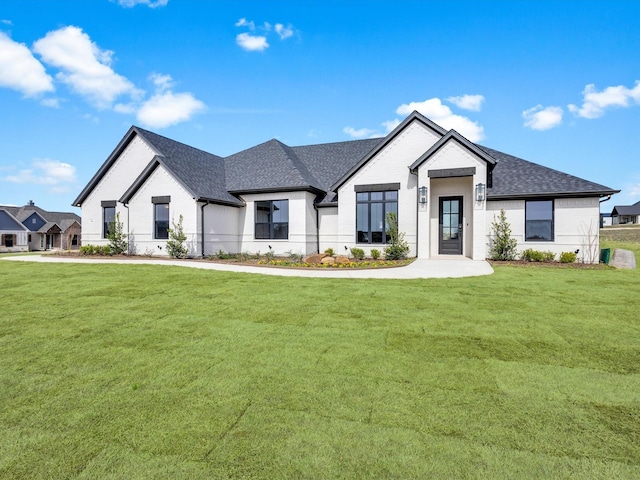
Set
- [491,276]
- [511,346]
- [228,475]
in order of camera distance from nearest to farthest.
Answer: [228,475] < [511,346] < [491,276]

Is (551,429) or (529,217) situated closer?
(551,429)

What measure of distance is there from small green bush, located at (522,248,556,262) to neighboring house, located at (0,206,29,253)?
194 ft

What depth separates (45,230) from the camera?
157 feet

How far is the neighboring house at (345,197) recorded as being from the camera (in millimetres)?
15188

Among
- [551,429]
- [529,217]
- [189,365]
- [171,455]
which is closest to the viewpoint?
[171,455]

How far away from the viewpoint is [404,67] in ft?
58.0

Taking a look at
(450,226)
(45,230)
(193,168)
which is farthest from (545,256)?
(45,230)

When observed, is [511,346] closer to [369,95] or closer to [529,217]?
[529,217]

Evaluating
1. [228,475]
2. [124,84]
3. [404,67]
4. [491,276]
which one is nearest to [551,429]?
[228,475]

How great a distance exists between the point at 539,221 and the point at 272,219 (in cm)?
1417

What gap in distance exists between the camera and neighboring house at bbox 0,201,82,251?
47.7m

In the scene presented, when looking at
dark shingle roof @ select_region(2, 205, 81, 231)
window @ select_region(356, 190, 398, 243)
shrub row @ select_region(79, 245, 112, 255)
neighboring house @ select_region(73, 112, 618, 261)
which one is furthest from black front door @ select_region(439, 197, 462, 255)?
dark shingle roof @ select_region(2, 205, 81, 231)

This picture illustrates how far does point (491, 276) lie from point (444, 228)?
6.84 m

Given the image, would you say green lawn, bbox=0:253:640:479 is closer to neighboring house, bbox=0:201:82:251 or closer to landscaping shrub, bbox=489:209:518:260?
landscaping shrub, bbox=489:209:518:260
